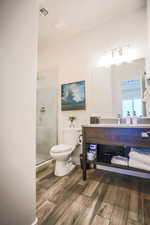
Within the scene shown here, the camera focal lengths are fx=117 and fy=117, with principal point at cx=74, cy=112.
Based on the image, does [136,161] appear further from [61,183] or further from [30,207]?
[30,207]

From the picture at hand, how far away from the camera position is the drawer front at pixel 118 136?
1421 millimetres

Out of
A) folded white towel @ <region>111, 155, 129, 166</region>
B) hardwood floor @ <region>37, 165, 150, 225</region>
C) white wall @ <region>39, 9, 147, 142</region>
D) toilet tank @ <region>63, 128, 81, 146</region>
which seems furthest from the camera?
toilet tank @ <region>63, 128, 81, 146</region>

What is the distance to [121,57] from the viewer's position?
6.94ft

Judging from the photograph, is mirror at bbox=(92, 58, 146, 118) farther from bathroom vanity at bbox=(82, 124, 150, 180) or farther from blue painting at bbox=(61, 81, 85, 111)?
bathroom vanity at bbox=(82, 124, 150, 180)

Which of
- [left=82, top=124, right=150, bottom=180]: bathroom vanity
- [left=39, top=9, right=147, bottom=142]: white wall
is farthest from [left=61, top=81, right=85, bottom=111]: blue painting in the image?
[left=82, top=124, right=150, bottom=180]: bathroom vanity

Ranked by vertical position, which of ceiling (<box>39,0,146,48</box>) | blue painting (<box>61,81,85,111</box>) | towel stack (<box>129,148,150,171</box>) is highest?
ceiling (<box>39,0,146,48</box>)

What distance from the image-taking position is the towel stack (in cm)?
144

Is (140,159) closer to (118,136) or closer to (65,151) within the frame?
(118,136)

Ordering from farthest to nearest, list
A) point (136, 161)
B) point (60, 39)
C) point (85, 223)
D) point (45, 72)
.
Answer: point (45, 72) < point (60, 39) < point (136, 161) < point (85, 223)

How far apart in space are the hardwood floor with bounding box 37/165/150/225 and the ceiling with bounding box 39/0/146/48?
271 centimetres

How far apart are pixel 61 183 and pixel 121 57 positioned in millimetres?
2303

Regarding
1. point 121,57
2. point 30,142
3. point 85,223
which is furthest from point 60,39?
point 85,223

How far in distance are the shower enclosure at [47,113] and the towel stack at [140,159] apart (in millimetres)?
1625

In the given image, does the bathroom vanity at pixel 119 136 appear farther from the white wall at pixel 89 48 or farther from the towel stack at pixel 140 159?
the white wall at pixel 89 48
